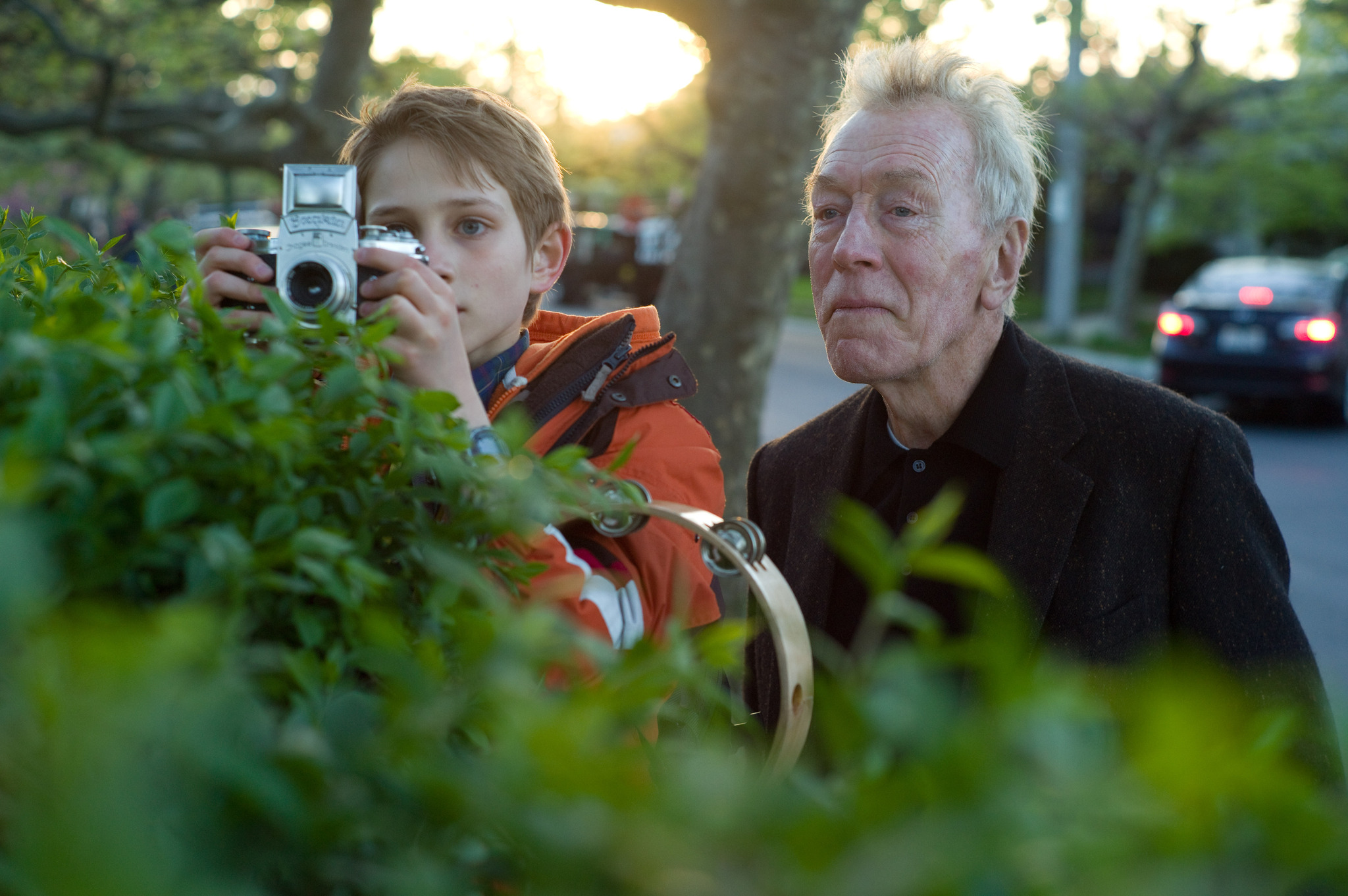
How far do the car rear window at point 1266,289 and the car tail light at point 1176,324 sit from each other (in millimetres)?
157

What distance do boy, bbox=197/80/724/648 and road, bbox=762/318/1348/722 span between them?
8.00 feet

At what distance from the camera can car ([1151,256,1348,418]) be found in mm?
11734

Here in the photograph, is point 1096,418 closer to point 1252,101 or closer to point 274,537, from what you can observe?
point 274,537

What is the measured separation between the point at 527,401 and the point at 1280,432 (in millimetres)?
11743

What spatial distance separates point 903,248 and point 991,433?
0.44 meters

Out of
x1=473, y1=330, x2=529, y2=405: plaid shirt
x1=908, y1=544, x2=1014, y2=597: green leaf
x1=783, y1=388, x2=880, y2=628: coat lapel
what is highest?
x1=908, y1=544, x2=1014, y2=597: green leaf

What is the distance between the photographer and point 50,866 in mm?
442

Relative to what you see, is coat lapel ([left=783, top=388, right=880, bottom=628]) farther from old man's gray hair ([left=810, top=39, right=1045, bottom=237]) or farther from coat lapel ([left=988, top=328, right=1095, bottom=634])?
old man's gray hair ([left=810, top=39, right=1045, bottom=237])

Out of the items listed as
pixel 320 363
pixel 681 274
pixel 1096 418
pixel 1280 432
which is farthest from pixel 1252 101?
pixel 320 363

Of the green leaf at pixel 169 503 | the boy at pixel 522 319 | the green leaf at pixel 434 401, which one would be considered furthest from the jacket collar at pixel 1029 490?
the green leaf at pixel 169 503

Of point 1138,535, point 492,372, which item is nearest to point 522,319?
point 492,372

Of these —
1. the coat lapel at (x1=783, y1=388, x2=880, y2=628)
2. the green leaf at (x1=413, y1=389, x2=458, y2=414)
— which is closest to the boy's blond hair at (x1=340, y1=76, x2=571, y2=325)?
the coat lapel at (x1=783, y1=388, x2=880, y2=628)

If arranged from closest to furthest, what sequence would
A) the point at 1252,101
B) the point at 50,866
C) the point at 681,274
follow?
1. the point at 50,866
2. the point at 681,274
3. the point at 1252,101

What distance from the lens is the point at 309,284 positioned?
162 cm
